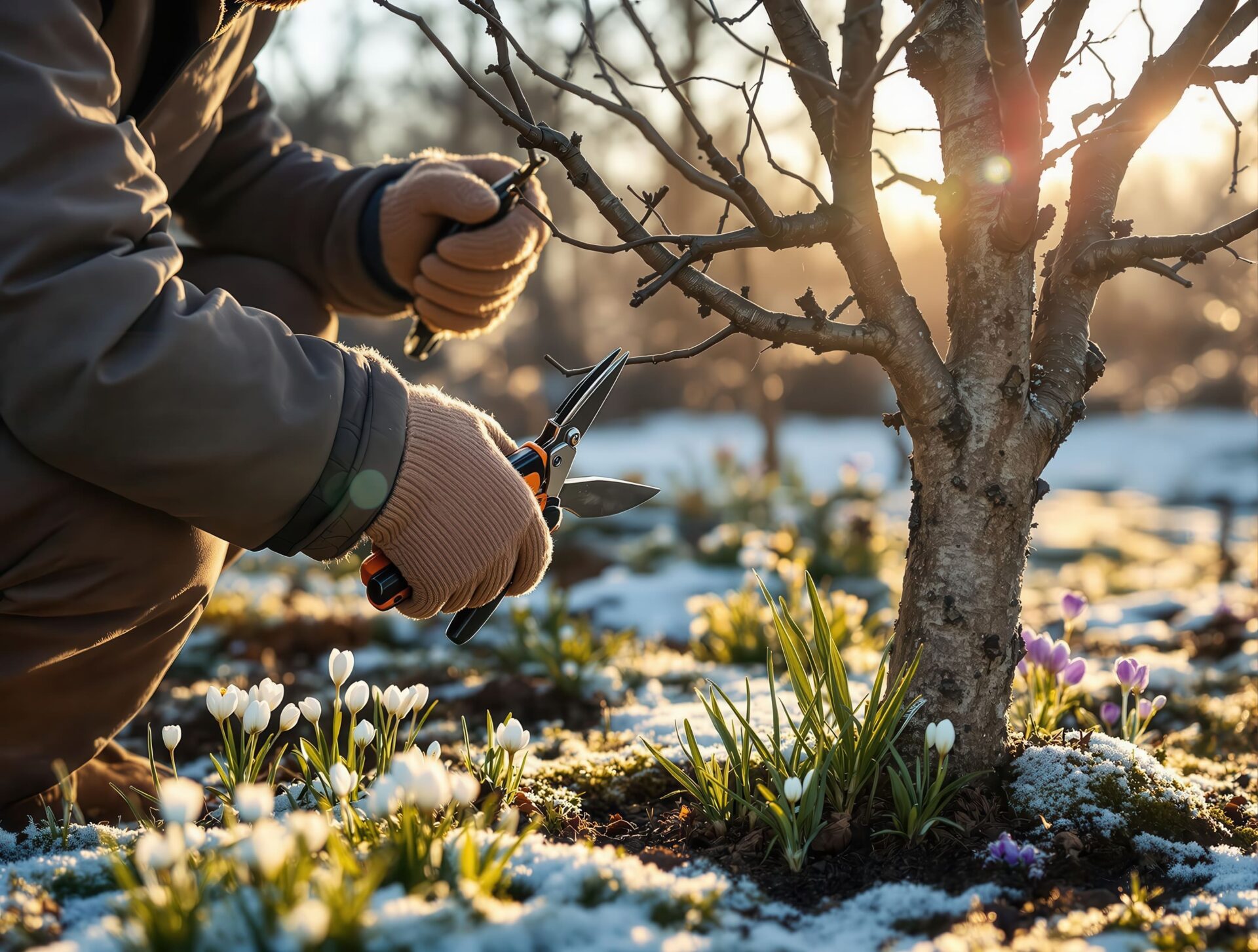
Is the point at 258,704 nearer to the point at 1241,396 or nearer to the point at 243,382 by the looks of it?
the point at 243,382

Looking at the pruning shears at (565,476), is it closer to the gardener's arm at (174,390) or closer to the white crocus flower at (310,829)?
the gardener's arm at (174,390)

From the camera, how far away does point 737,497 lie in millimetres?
7727

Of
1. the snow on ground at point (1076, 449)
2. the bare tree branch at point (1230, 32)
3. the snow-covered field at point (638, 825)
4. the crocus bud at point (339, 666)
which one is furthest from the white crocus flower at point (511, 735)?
the snow on ground at point (1076, 449)

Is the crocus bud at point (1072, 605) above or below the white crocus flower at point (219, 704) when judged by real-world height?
above

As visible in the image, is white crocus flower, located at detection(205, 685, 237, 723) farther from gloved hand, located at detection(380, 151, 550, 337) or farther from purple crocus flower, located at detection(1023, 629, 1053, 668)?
purple crocus flower, located at detection(1023, 629, 1053, 668)

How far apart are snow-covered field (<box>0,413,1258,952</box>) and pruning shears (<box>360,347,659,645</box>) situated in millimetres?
226

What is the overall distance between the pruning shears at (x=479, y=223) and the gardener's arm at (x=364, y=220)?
33 mm

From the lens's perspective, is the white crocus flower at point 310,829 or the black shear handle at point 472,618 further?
the black shear handle at point 472,618

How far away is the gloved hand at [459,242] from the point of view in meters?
2.39

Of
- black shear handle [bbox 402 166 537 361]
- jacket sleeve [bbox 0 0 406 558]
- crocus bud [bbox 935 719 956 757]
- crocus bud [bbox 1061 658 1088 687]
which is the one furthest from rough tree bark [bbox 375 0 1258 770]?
jacket sleeve [bbox 0 0 406 558]

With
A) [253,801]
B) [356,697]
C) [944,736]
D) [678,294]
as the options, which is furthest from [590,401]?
[678,294]

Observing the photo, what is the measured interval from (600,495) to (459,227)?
0.87 metres

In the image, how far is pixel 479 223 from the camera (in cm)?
242

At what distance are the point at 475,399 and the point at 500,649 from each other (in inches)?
435
